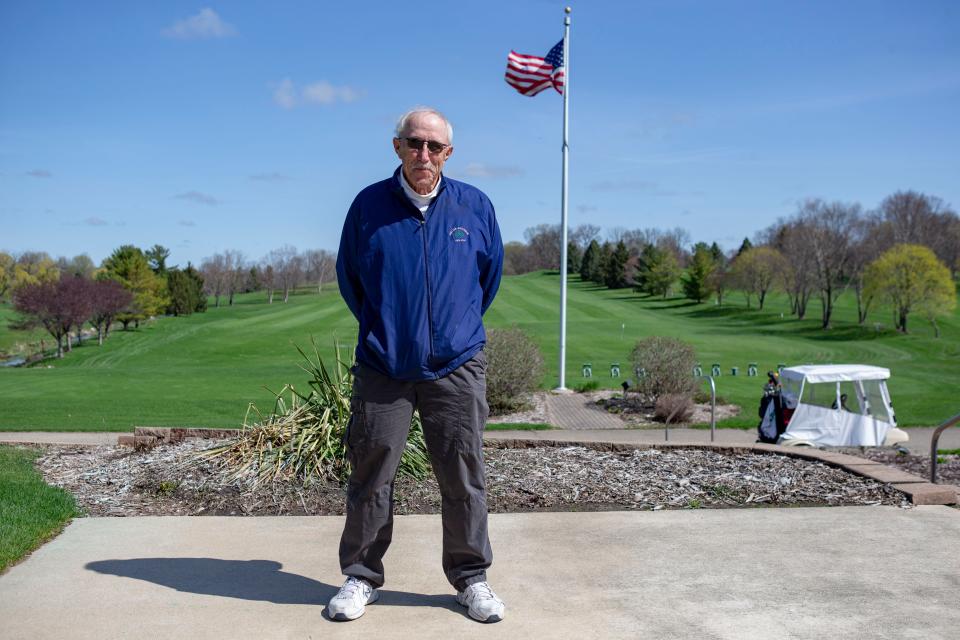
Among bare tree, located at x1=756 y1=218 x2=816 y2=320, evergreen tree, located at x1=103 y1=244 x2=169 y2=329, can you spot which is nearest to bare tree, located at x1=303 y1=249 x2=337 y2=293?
evergreen tree, located at x1=103 y1=244 x2=169 y2=329

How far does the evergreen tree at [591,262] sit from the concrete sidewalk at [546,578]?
83432mm

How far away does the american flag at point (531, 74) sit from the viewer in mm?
18938

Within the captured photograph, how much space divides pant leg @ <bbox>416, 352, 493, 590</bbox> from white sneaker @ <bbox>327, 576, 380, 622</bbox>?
13.6 inches

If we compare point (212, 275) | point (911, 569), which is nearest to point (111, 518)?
point (911, 569)

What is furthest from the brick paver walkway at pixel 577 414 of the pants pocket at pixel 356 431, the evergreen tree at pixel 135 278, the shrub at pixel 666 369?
the evergreen tree at pixel 135 278

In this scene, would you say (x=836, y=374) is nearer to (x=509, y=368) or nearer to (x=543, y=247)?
(x=509, y=368)

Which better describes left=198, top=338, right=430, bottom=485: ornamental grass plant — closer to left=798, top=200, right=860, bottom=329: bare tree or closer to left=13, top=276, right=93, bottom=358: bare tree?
left=13, top=276, right=93, bottom=358: bare tree

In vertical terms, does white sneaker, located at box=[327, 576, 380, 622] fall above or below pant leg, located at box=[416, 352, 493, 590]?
below

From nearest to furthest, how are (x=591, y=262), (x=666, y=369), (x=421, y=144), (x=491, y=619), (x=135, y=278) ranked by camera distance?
(x=491, y=619) → (x=421, y=144) → (x=666, y=369) → (x=135, y=278) → (x=591, y=262)

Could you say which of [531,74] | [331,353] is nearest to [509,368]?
[531,74]

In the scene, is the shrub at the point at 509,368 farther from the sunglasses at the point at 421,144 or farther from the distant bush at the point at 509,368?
the sunglasses at the point at 421,144

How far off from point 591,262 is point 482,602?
8742cm

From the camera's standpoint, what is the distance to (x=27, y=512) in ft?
15.4

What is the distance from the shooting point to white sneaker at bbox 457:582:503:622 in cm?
335
